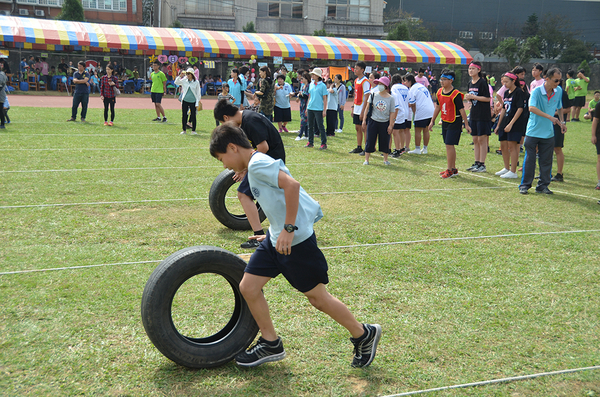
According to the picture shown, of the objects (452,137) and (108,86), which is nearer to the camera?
(452,137)

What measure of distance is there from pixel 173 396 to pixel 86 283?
201cm

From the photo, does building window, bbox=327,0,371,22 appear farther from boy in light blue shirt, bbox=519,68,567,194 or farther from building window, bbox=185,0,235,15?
boy in light blue shirt, bbox=519,68,567,194

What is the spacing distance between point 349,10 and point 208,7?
55.6ft

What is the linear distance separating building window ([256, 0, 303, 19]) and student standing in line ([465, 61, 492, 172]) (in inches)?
2153

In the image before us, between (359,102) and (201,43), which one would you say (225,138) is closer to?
(359,102)

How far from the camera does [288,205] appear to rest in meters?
3.06

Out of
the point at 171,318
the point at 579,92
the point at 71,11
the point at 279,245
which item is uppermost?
the point at 71,11

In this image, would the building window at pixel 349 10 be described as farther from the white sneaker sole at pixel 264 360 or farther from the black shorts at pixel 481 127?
the white sneaker sole at pixel 264 360

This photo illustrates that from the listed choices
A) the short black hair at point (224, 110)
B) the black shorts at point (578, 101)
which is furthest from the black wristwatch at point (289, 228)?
the black shorts at point (578, 101)

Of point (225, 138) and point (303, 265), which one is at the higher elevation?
point (225, 138)

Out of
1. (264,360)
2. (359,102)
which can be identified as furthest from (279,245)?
(359,102)

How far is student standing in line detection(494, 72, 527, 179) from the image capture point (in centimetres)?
985

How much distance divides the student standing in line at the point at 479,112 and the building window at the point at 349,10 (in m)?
54.4

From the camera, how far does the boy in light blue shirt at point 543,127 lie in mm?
8648
